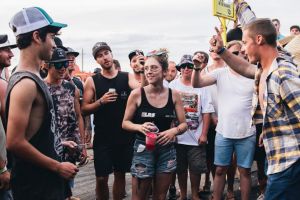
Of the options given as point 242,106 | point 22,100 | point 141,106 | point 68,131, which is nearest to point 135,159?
point 141,106

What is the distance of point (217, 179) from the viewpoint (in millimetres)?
5664

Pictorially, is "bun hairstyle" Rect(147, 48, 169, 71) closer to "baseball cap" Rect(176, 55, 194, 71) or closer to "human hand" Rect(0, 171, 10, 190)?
"baseball cap" Rect(176, 55, 194, 71)

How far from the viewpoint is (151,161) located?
15.3 ft

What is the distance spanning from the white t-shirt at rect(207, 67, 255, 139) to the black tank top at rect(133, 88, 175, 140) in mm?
1105

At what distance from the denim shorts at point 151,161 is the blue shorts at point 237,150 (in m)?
1.10

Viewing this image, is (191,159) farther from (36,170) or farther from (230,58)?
(36,170)

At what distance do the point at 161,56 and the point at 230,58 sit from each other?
816 mm

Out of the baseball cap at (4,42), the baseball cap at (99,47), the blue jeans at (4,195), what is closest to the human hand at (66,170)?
the blue jeans at (4,195)

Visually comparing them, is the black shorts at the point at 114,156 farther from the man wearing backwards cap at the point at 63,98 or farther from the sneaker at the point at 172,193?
the sneaker at the point at 172,193

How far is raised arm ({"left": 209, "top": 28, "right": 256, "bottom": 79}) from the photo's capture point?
452 cm

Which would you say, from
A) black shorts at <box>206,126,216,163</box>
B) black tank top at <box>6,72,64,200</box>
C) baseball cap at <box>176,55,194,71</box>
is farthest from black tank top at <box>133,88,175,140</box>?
black shorts at <box>206,126,216,163</box>

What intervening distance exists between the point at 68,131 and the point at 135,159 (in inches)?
39.3

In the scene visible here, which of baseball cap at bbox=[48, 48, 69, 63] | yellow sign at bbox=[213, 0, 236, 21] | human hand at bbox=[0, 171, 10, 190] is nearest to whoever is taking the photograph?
human hand at bbox=[0, 171, 10, 190]

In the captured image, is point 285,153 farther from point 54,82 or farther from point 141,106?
point 54,82
